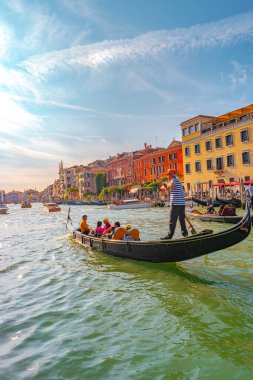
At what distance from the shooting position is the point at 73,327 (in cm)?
397

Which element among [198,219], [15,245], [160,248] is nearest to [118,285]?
[160,248]

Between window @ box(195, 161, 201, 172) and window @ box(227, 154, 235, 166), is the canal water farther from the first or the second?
window @ box(195, 161, 201, 172)

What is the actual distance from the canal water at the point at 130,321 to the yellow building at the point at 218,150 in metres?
19.7

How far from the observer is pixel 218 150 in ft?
93.8

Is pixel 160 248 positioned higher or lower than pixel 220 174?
lower

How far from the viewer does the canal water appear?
3.03 meters

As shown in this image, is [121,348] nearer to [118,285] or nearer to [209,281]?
[118,285]

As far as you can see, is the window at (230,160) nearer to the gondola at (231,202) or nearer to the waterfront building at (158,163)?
the gondola at (231,202)

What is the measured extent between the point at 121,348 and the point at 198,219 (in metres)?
13.1

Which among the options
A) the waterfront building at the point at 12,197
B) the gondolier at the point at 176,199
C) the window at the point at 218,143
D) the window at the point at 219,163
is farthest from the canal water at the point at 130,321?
the waterfront building at the point at 12,197

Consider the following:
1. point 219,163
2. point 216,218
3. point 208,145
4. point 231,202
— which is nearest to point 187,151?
point 208,145

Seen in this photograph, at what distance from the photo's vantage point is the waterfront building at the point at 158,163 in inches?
1587

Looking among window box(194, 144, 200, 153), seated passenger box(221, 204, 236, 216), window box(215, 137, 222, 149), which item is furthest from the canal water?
window box(194, 144, 200, 153)

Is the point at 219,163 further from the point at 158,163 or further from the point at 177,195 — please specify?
the point at 177,195
